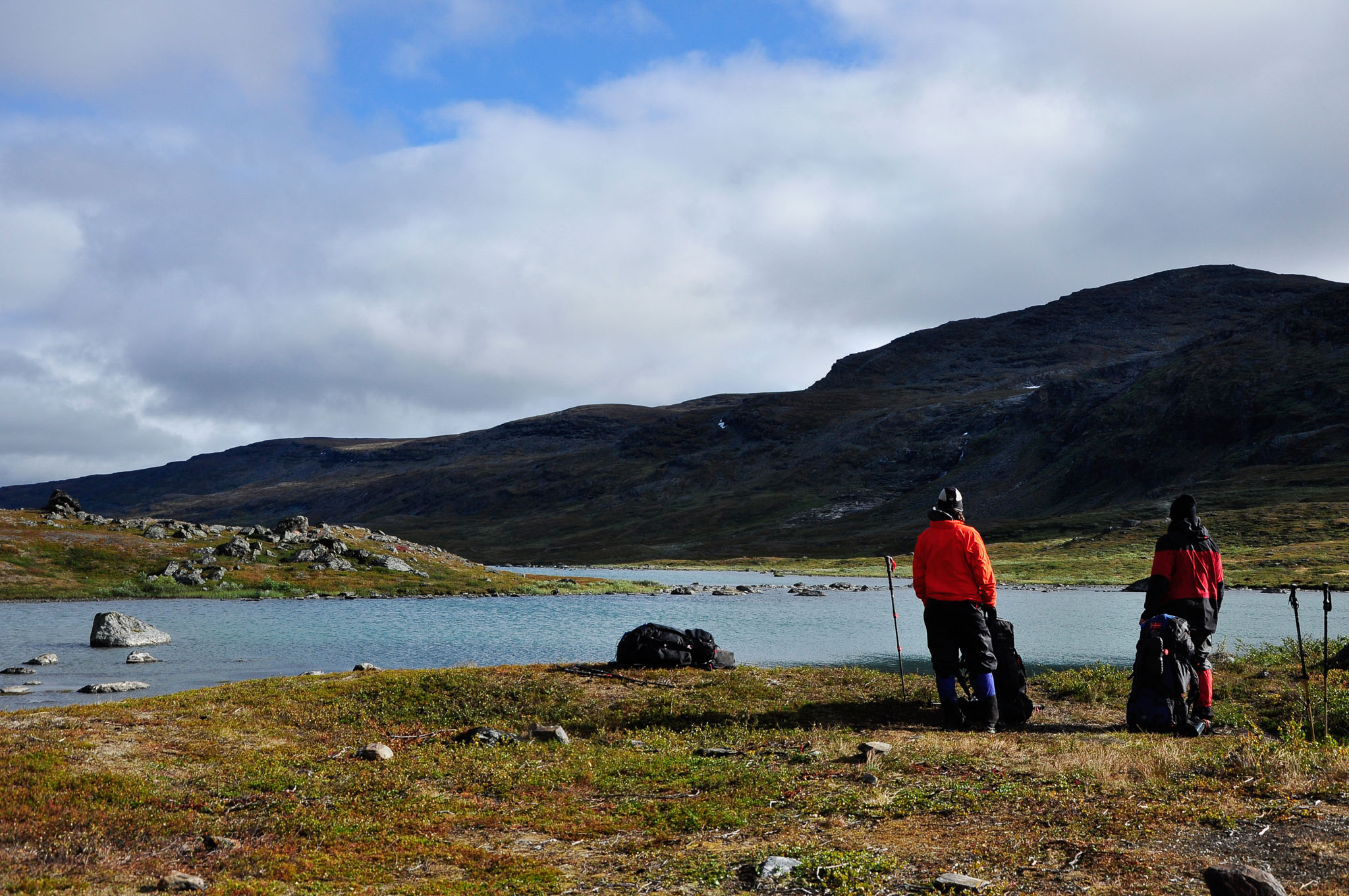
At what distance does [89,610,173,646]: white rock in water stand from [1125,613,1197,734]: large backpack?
3869cm

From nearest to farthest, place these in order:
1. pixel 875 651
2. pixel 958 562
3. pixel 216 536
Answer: pixel 958 562, pixel 875 651, pixel 216 536

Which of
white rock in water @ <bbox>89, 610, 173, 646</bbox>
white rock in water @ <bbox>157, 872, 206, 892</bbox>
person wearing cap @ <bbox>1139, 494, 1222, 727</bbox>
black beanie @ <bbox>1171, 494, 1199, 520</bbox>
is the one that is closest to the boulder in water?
white rock in water @ <bbox>157, 872, 206, 892</bbox>

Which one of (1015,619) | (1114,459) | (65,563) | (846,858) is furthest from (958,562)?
(1114,459)

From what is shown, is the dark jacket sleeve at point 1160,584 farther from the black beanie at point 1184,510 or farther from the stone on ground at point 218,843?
the stone on ground at point 218,843

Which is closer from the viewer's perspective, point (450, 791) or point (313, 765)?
point (450, 791)

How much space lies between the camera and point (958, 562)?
1622cm

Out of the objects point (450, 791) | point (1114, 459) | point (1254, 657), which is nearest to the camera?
point (450, 791)

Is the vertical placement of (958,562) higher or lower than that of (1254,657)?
higher

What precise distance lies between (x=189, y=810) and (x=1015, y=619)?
5133cm

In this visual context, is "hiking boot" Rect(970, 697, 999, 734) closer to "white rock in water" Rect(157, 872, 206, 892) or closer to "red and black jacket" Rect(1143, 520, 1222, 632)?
"red and black jacket" Rect(1143, 520, 1222, 632)

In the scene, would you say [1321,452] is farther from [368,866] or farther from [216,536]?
[368,866]

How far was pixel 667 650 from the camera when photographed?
2341 centimetres

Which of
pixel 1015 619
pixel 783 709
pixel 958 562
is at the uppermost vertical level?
pixel 958 562

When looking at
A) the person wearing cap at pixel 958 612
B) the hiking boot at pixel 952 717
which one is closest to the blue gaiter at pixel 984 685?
the person wearing cap at pixel 958 612
